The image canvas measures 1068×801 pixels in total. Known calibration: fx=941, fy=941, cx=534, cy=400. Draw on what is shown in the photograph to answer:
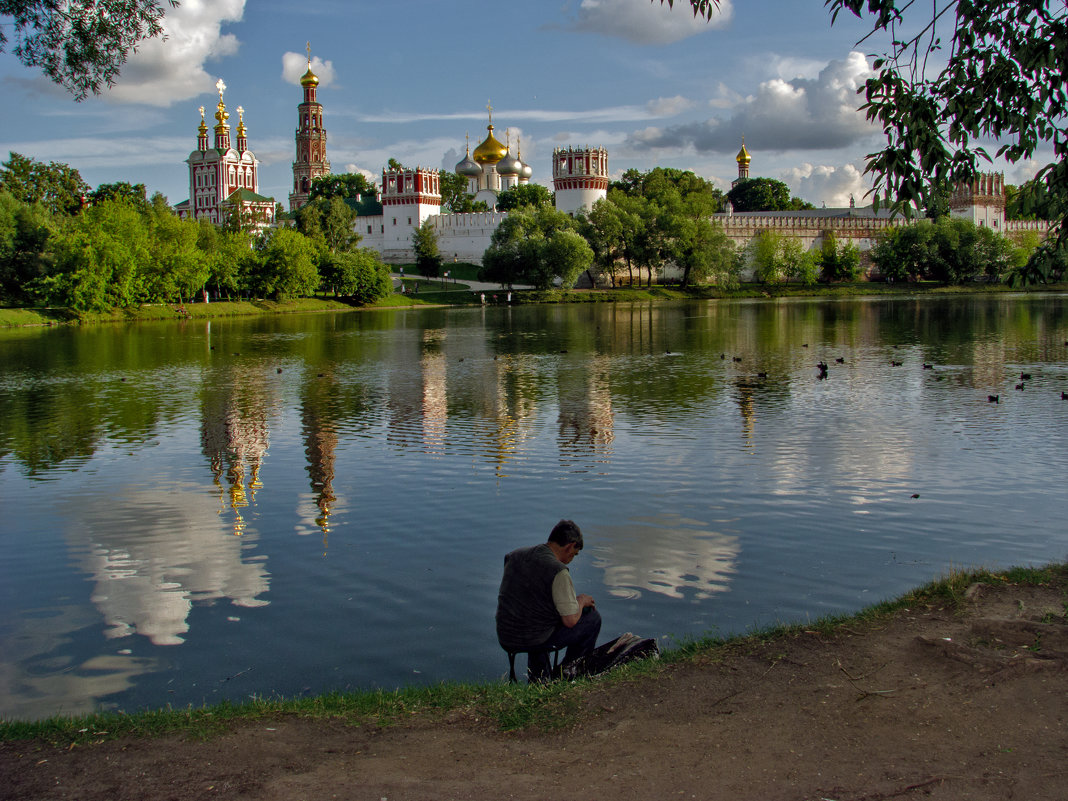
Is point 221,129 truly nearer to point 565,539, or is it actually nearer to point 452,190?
point 452,190

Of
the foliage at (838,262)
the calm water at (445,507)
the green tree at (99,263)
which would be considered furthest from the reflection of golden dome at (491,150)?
the calm water at (445,507)

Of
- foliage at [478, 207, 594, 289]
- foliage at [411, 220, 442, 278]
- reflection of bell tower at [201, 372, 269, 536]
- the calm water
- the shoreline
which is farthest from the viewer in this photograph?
foliage at [411, 220, 442, 278]

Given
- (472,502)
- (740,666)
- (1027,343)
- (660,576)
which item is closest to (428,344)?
(1027,343)

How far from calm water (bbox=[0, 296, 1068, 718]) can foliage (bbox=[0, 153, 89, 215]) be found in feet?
199

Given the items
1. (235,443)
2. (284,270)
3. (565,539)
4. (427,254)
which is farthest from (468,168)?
(565,539)

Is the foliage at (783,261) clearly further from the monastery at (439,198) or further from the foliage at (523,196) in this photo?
the foliage at (523,196)

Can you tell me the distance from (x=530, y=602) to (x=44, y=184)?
86.9 m

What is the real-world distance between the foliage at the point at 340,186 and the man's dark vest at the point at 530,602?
129 meters

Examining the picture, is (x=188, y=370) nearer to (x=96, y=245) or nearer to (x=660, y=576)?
(x=660, y=576)

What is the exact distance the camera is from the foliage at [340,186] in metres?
131

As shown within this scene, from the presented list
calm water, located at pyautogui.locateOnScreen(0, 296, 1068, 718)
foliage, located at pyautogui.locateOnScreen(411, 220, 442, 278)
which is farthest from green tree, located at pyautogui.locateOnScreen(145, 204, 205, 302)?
calm water, located at pyautogui.locateOnScreen(0, 296, 1068, 718)

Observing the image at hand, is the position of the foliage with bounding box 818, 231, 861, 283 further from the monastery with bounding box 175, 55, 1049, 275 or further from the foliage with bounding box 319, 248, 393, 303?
the foliage with bounding box 319, 248, 393, 303

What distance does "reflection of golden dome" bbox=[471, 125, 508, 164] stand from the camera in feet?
418

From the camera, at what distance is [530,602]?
6.45m
